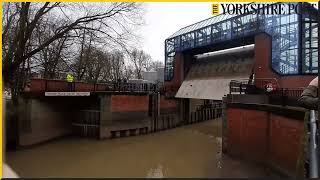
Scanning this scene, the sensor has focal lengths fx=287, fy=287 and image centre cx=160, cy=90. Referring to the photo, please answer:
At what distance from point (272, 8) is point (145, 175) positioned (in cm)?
1642

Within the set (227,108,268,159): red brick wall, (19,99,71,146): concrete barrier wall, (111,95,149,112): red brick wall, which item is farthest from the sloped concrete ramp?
(19,99,71,146): concrete barrier wall

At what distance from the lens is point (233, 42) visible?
86.1 ft

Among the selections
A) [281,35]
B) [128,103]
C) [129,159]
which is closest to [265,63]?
[281,35]

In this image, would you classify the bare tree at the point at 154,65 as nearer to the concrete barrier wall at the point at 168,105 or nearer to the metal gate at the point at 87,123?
the concrete barrier wall at the point at 168,105

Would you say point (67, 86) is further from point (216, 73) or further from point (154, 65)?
point (154, 65)

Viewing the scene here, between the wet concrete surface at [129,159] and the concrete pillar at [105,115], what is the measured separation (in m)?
0.78

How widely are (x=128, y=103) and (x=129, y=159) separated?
312 inches

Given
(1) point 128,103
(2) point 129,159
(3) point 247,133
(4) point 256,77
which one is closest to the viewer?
(3) point 247,133

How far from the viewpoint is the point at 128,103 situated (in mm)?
22484

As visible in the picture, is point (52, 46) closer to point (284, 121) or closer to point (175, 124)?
point (175, 124)

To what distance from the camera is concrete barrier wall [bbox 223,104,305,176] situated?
33.6 feet

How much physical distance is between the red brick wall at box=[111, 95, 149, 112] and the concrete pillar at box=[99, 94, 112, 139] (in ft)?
1.37

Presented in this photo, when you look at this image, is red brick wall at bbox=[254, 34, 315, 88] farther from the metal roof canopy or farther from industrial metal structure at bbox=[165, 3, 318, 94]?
the metal roof canopy

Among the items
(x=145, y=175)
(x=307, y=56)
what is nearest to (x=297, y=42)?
(x=307, y=56)
